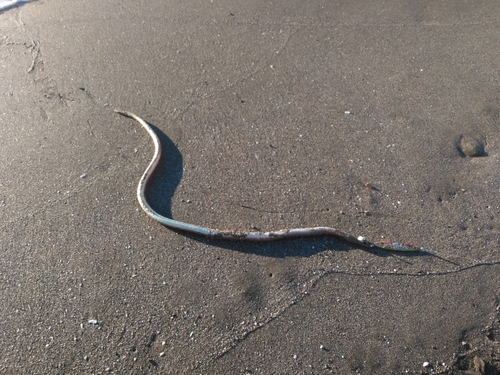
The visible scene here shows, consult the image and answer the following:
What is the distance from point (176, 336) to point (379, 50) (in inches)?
164

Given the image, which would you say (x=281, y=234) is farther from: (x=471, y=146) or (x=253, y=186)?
(x=471, y=146)

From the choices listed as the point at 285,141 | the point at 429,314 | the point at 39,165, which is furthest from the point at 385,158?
the point at 39,165

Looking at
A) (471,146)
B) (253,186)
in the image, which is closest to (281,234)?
(253,186)

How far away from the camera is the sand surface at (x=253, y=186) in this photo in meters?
3.08

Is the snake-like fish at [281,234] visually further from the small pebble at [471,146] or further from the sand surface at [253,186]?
the small pebble at [471,146]

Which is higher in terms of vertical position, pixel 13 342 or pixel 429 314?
pixel 13 342

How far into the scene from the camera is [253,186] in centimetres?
400

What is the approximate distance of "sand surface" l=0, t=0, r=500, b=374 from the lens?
121 inches

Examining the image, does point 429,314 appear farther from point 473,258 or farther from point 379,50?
point 379,50

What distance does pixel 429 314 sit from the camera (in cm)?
318

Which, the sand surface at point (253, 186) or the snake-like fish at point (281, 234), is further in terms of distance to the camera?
the snake-like fish at point (281, 234)

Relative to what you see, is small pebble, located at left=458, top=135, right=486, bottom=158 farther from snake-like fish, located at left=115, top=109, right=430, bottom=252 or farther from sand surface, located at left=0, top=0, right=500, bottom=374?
snake-like fish, located at left=115, top=109, right=430, bottom=252

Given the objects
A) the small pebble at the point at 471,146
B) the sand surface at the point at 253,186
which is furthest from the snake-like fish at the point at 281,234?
the small pebble at the point at 471,146

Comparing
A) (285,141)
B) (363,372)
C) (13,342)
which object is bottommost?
(363,372)
